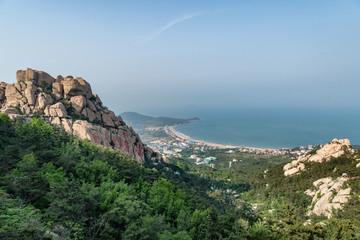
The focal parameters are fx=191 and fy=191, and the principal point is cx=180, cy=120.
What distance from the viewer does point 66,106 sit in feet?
113

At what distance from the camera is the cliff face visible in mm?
30859

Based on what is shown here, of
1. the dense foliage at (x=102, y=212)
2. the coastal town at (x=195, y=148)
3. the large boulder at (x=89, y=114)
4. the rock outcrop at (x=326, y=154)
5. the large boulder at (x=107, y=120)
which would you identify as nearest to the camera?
the dense foliage at (x=102, y=212)

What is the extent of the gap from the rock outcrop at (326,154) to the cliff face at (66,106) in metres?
33.1

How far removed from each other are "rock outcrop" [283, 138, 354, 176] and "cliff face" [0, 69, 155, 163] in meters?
33.1

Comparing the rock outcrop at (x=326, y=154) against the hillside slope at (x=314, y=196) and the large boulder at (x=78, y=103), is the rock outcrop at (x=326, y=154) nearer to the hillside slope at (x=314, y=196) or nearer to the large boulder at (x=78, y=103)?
the hillside slope at (x=314, y=196)

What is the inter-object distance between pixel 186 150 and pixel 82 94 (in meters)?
80.9

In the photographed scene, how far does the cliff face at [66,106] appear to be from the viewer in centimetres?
3086

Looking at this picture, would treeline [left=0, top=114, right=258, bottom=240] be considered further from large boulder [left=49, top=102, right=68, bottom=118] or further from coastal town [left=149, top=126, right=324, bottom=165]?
coastal town [left=149, top=126, right=324, bottom=165]

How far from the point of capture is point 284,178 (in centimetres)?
4009

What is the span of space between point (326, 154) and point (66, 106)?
50838 millimetres

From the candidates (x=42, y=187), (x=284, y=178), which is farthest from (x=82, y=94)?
(x=284, y=178)

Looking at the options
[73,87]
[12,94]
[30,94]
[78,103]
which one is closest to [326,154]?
[78,103]

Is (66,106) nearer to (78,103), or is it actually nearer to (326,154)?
(78,103)

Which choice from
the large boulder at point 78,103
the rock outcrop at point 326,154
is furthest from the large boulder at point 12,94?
the rock outcrop at point 326,154
